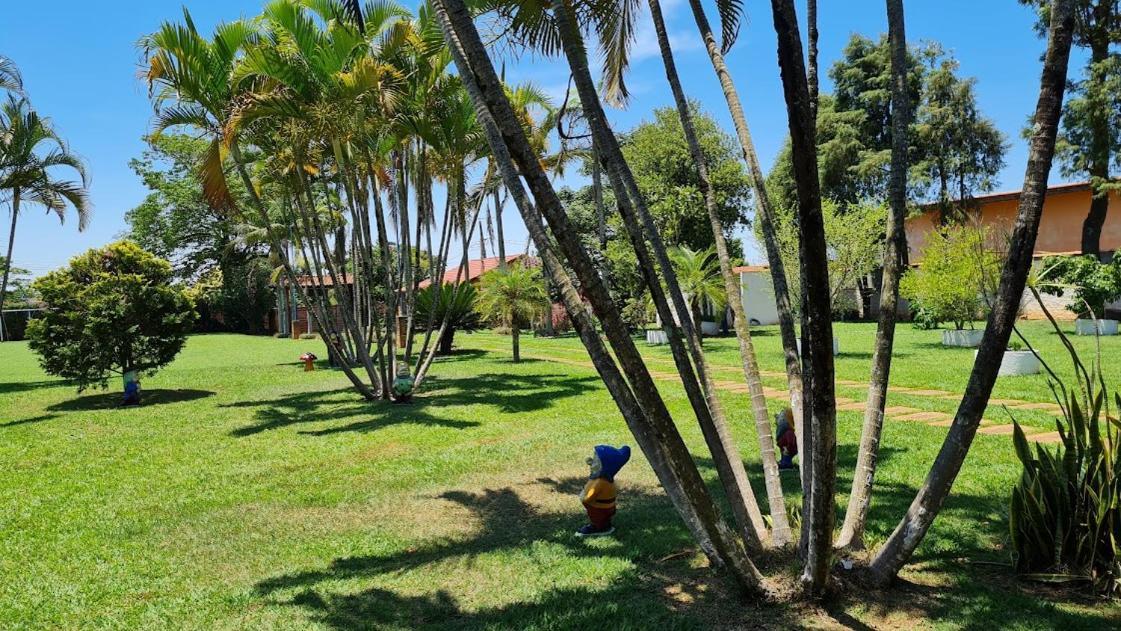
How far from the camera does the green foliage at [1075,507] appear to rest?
3.78 meters

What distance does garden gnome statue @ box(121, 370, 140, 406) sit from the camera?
12.7m

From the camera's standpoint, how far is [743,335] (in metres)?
4.65

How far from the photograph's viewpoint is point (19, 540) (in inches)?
218

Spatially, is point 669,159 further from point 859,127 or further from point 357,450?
point 357,450

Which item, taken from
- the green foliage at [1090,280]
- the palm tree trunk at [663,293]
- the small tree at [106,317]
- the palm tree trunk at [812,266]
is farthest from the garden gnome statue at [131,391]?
the green foliage at [1090,280]

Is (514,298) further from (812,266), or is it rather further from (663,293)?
(812,266)

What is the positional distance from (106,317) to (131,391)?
135 cm

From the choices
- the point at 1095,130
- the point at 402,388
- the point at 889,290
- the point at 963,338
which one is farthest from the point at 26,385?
the point at 1095,130

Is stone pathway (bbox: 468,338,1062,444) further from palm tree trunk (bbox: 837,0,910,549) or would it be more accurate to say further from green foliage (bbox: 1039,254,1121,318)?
green foliage (bbox: 1039,254,1121,318)

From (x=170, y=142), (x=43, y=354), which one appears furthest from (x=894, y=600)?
(x=170, y=142)

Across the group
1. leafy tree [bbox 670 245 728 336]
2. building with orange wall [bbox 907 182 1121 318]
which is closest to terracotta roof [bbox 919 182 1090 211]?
building with orange wall [bbox 907 182 1121 318]

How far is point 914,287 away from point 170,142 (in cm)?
3428

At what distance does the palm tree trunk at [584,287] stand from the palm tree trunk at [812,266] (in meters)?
0.57

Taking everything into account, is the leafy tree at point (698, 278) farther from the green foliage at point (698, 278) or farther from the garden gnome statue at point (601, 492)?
the garden gnome statue at point (601, 492)
